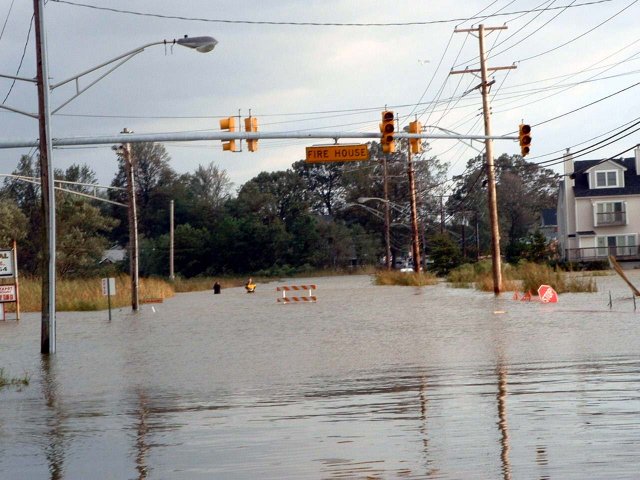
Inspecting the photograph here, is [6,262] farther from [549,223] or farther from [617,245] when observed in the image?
[549,223]

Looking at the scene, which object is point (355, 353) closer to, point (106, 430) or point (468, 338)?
point (468, 338)

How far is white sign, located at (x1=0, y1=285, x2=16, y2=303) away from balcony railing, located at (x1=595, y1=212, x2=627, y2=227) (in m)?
55.0

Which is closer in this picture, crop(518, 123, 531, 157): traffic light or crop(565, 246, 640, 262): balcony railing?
crop(518, 123, 531, 157): traffic light

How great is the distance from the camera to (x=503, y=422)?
1166 cm

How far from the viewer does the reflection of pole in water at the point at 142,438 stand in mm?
9951

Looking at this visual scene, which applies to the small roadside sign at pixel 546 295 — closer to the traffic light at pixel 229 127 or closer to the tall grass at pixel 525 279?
the tall grass at pixel 525 279

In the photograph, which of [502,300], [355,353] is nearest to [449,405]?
[355,353]

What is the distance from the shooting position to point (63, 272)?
76.2 meters

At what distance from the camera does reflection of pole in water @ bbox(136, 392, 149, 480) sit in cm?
995

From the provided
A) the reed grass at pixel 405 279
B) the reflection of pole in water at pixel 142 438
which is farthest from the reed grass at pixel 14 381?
the reed grass at pixel 405 279

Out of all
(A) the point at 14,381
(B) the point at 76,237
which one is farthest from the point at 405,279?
(A) the point at 14,381

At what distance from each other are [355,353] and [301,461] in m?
12.4

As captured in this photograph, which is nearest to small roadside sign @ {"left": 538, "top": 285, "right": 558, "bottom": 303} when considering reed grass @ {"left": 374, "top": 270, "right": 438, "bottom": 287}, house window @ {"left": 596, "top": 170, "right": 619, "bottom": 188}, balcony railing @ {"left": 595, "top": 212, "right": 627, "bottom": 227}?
reed grass @ {"left": 374, "top": 270, "right": 438, "bottom": 287}

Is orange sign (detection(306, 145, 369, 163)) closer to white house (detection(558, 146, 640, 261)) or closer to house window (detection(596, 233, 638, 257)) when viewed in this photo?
white house (detection(558, 146, 640, 261))
